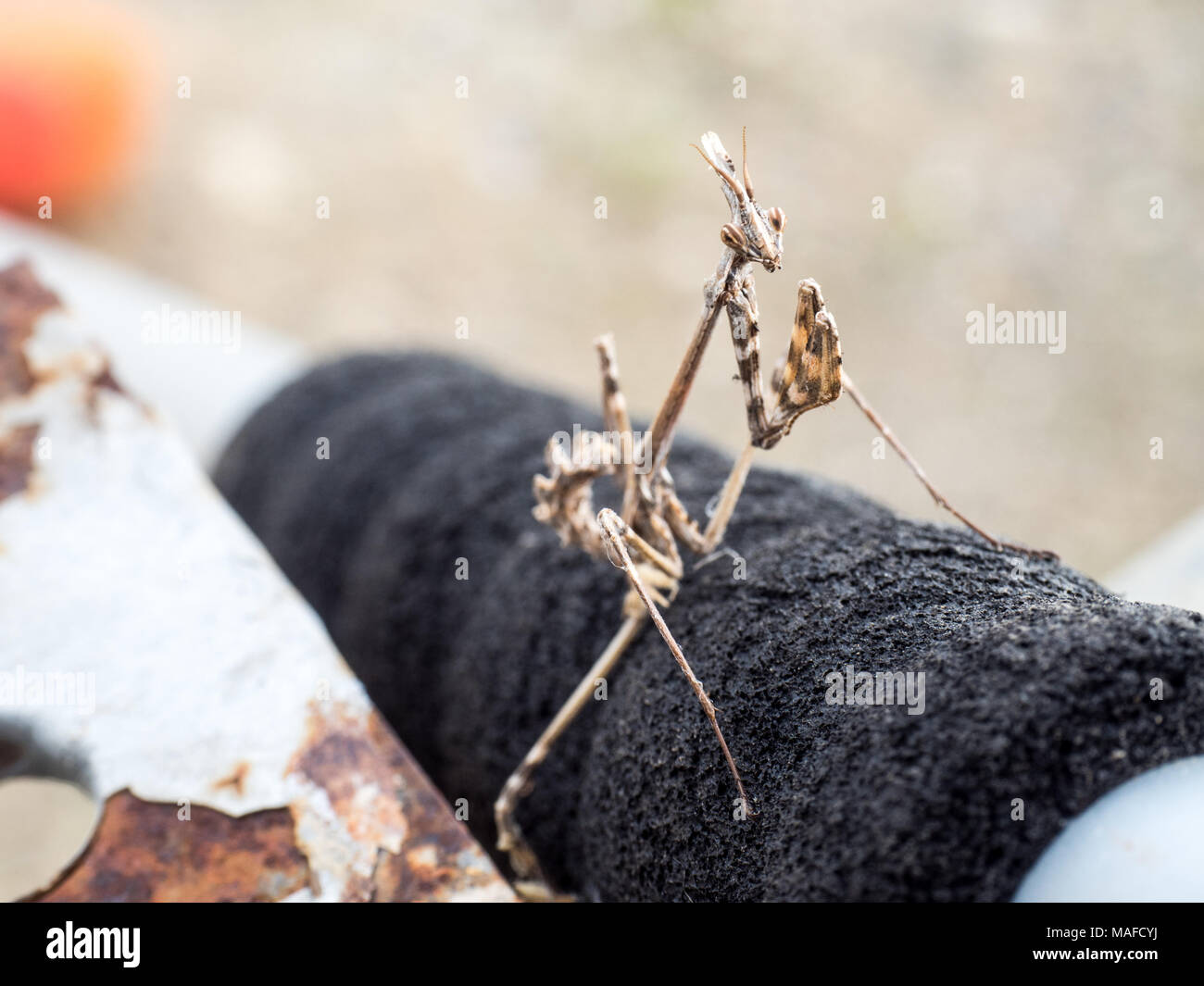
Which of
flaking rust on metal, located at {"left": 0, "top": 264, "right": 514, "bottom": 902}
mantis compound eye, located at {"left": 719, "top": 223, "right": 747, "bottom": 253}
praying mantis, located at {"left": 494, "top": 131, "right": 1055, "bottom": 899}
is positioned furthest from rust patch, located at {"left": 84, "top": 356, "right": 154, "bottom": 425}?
mantis compound eye, located at {"left": 719, "top": 223, "right": 747, "bottom": 253}

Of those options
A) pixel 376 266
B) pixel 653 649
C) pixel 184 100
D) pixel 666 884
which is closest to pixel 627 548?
pixel 653 649

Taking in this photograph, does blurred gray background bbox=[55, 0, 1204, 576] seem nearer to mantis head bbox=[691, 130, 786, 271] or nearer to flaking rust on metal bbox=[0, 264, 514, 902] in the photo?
flaking rust on metal bbox=[0, 264, 514, 902]

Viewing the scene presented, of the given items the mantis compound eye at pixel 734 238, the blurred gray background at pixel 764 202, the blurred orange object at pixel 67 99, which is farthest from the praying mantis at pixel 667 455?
the blurred orange object at pixel 67 99

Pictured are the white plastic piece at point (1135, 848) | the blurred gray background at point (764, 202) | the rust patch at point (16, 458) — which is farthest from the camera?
the blurred gray background at point (764, 202)

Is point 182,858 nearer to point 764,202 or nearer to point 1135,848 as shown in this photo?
point 1135,848

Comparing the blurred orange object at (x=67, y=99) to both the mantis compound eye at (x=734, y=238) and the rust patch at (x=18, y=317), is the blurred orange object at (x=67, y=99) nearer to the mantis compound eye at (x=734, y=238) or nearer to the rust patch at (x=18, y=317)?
the rust patch at (x=18, y=317)

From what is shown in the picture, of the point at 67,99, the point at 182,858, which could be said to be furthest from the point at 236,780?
the point at 67,99
